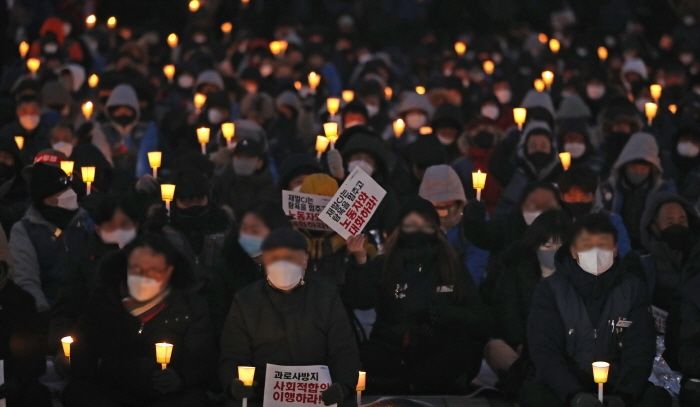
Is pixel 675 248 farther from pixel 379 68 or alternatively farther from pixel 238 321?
pixel 379 68

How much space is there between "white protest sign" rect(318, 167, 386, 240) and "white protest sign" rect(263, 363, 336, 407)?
5.11 feet

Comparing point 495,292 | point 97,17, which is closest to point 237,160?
point 495,292

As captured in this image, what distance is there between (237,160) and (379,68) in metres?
6.47

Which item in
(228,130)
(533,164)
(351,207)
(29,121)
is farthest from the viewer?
(29,121)

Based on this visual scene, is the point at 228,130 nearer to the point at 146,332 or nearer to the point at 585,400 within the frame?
the point at 146,332

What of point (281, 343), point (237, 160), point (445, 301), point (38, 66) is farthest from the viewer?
point (38, 66)

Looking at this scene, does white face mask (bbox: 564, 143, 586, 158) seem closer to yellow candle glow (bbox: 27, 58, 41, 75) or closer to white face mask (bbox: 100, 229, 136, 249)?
white face mask (bbox: 100, 229, 136, 249)

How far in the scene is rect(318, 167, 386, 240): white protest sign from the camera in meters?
10.6

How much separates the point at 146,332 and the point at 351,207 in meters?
1.71

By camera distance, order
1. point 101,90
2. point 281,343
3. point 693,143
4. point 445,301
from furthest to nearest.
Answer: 1. point 101,90
2. point 693,143
3. point 445,301
4. point 281,343

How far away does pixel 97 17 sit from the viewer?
83.5 ft

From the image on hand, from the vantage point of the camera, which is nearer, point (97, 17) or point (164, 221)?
point (164, 221)


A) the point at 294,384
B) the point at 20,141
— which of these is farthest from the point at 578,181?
the point at 20,141

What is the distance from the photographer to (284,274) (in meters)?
9.31
